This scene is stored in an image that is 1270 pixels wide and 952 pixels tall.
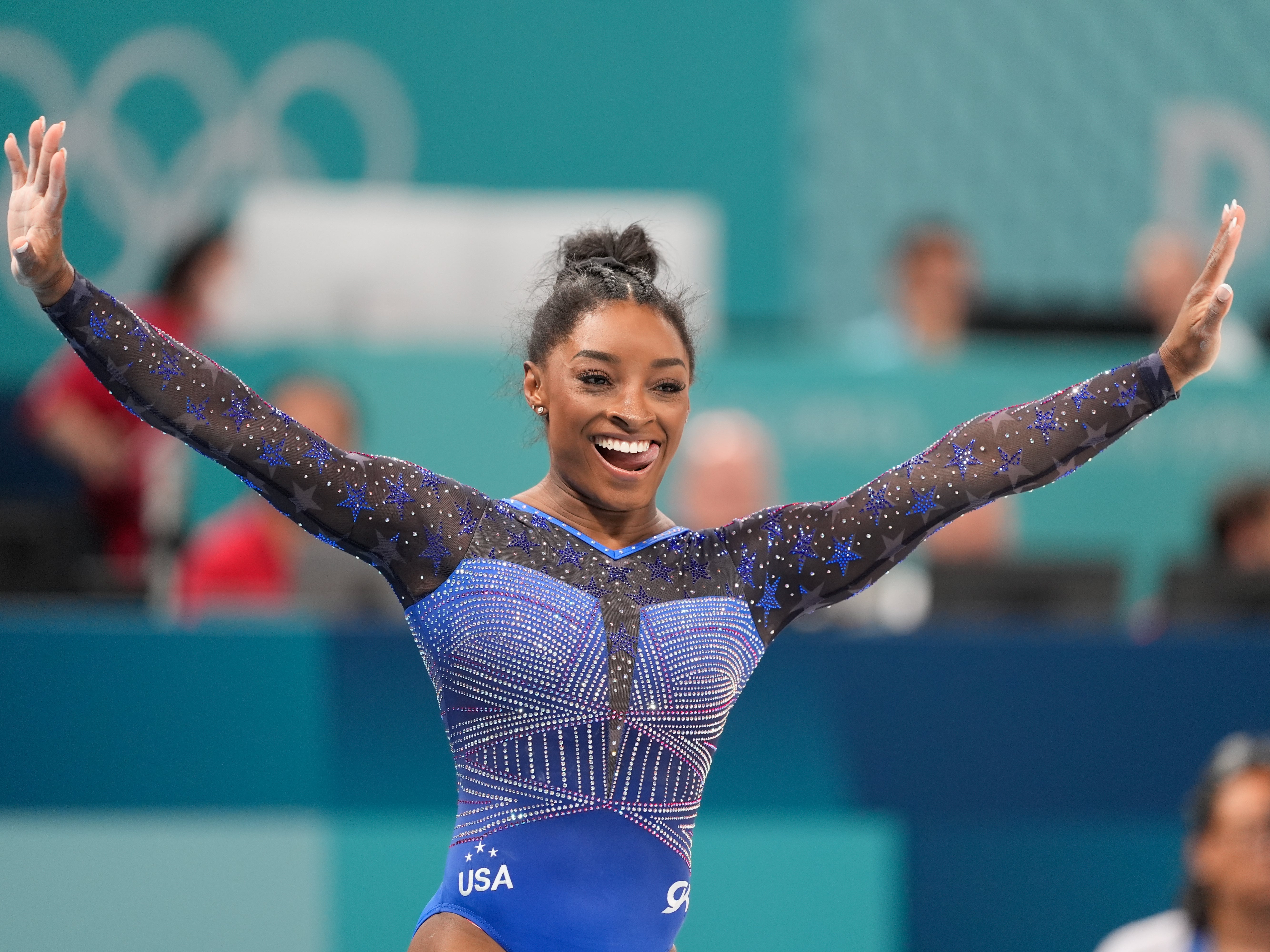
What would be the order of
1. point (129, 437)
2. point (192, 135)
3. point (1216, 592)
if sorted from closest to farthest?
point (1216, 592) < point (129, 437) < point (192, 135)

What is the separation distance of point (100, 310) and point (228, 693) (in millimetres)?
2191

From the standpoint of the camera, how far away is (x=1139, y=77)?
938cm

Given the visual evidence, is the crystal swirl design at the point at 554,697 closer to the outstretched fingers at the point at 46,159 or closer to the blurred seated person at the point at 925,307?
the outstretched fingers at the point at 46,159

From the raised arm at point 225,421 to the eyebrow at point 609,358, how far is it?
11.3 inches

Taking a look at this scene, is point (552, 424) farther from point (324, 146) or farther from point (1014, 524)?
point (324, 146)

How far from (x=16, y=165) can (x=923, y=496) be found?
4.43 ft

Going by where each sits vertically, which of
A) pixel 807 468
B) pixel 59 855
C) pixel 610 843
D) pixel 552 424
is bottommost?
pixel 610 843

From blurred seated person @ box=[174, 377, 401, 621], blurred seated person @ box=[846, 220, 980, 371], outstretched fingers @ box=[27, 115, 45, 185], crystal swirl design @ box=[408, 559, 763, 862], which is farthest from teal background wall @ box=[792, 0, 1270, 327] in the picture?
outstretched fingers @ box=[27, 115, 45, 185]

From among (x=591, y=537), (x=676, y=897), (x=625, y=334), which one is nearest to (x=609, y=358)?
(x=625, y=334)

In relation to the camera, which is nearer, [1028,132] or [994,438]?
[994,438]

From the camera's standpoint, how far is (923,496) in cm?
241

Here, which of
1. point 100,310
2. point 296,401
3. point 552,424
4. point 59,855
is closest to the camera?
point 100,310

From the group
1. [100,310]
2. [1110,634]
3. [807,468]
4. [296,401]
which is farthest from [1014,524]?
[100,310]

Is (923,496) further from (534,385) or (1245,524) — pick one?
(1245,524)
